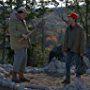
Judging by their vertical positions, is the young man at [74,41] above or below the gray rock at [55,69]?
above

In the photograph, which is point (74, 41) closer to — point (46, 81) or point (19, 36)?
point (19, 36)

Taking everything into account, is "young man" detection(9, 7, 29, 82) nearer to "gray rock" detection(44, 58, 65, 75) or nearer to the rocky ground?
the rocky ground

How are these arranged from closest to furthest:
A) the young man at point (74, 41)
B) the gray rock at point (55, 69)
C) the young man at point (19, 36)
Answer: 1. the young man at point (74, 41)
2. the young man at point (19, 36)
3. the gray rock at point (55, 69)

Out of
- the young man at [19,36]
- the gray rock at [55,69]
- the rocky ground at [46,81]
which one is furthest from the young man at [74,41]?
the gray rock at [55,69]

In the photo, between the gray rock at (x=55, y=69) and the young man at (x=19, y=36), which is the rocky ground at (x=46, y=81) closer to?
the gray rock at (x=55, y=69)

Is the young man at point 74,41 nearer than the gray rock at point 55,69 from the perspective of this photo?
Yes

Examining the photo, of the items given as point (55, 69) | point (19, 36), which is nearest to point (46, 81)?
point (19, 36)

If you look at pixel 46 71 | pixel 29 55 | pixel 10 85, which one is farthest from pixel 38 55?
pixel 10 85

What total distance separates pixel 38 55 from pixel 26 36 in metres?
12.4

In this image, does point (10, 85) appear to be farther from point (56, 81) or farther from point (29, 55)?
point (29, 55)

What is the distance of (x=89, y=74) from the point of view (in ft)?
40.3

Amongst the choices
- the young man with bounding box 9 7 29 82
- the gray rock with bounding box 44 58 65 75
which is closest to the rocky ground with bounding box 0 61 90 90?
the gray rock with bounding box 44 58 65 75

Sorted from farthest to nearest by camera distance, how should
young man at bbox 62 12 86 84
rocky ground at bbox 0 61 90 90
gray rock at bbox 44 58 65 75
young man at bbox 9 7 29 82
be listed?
gray rock at bbox 44 58 65 75
young man at bbox 9 7 29 82
young man at bbox 62 12 86 84
rocky ground at bbox 0 61 90 90

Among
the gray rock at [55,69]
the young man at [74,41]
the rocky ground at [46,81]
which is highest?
the young man at [74,41]
